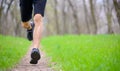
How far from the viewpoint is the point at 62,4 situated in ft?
168

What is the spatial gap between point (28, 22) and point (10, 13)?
134ft

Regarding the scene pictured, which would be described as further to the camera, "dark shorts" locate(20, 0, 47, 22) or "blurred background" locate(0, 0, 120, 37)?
"blurred background" locate(0, 0, 120, 37)

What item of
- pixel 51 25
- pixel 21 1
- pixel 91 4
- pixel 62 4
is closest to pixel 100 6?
pixel 62 4

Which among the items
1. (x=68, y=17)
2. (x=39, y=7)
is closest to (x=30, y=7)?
(x=39, y=7)

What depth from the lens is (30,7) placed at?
27.0 feet

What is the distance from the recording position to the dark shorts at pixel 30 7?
767 cm

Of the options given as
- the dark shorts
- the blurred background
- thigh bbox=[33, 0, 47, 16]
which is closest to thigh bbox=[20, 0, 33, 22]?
the dark shorts

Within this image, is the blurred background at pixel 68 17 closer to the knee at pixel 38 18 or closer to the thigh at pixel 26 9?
the thigh at pixel 26 9

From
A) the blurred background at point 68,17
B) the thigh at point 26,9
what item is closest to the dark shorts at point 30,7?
the thigh at point 26,9

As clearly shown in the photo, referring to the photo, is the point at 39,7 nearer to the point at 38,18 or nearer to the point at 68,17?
the point at 38,18

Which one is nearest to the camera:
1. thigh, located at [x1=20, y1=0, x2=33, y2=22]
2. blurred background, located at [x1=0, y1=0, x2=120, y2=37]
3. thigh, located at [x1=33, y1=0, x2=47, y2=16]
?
thigh, located at [x1=33, y1=0, x2=47, y2=16]

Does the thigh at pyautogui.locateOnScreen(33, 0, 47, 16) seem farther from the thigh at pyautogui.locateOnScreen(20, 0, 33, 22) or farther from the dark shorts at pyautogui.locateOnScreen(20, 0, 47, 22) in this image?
the thigh at pyautogui.locateOnScreen(20, 0, 33, 22)

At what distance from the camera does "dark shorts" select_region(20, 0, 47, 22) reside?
7667 millimetres

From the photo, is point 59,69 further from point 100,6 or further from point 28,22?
point 100,6
